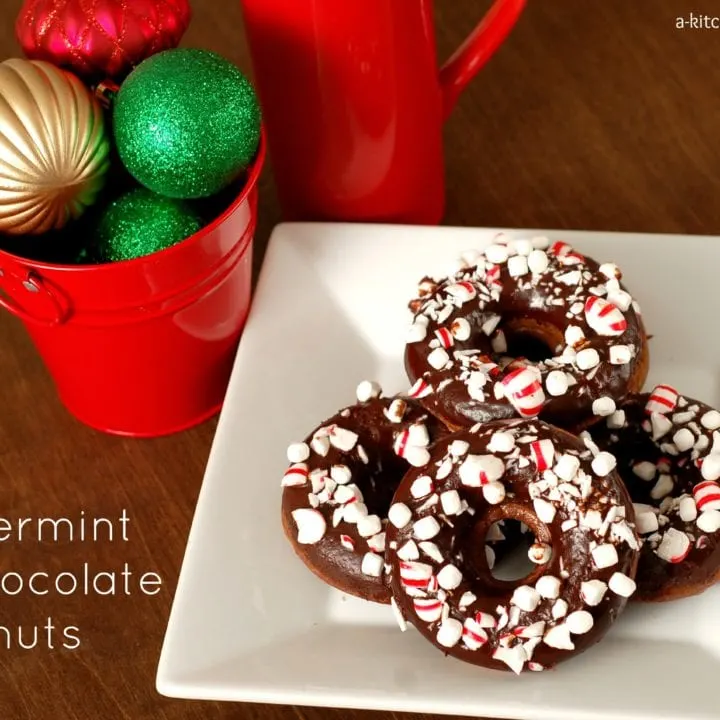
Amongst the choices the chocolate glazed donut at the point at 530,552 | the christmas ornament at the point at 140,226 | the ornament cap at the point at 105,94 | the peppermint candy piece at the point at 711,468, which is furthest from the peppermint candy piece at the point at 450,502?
the ornament cap at the point at 105,94

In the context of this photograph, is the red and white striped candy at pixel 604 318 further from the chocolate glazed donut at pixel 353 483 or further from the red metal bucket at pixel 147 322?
the red metal bucket at pixel 147 322

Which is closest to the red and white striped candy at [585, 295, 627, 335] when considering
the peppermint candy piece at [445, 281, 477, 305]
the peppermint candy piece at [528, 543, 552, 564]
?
the peppermint candy piece at [445, 281, 477, 305]

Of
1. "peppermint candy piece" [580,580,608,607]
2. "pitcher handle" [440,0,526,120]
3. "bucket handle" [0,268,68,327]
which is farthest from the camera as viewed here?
"pitcher handle" [440,0,526,120]

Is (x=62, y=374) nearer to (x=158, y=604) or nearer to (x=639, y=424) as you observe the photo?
(x=158, y=604)

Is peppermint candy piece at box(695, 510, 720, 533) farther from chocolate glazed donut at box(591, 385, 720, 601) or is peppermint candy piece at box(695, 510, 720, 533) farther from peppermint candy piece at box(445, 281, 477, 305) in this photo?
peppermint candy piece at box(445, 281, 477, 305)

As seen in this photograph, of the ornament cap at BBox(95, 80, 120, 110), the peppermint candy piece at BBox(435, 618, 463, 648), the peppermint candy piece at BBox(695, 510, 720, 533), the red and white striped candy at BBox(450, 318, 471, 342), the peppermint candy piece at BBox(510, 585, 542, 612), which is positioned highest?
the ornament cap at BBox(95, 80, 120, 110)

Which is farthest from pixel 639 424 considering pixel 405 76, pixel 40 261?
pixel 40 261

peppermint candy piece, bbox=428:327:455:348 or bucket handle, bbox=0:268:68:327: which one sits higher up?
bucket handle, bbox=0:268:68:327

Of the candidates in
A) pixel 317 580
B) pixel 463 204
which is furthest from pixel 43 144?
pixel 463 204
